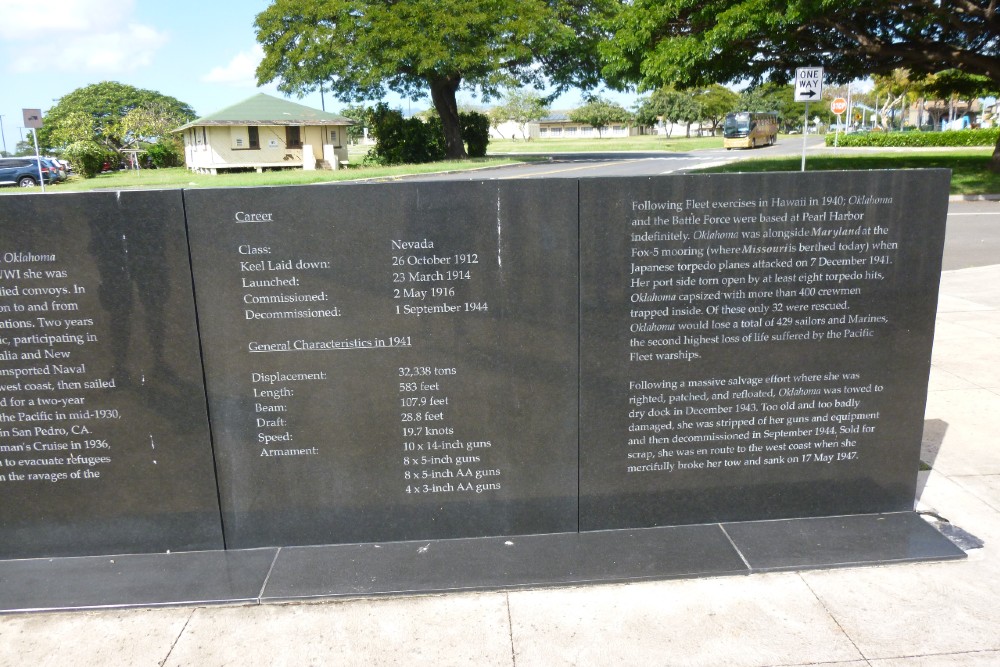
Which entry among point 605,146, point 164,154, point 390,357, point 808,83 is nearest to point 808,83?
point 808,83

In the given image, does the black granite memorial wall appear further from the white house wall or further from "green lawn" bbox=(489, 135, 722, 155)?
"green lawn" bbox=(489, 135, 722, 155)

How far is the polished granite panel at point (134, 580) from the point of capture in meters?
3.61

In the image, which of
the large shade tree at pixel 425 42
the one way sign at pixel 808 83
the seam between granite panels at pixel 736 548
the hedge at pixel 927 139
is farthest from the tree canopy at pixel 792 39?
the hedge at pixel 927 139

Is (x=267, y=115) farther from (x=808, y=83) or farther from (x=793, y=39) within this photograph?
(x=808, y=83)

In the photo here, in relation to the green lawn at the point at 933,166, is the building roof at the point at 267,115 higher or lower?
higher

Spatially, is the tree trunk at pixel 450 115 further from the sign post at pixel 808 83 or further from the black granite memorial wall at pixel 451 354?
the black granite memorial wall at pixel 451 354

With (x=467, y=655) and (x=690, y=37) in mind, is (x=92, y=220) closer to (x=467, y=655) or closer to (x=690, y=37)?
(x=467, y=655)

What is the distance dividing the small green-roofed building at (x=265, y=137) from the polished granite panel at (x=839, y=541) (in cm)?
3864

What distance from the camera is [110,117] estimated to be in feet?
239

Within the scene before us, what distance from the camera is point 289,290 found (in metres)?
3.75

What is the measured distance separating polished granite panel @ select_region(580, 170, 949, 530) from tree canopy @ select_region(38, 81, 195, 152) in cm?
5135

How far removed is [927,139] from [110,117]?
6590cm

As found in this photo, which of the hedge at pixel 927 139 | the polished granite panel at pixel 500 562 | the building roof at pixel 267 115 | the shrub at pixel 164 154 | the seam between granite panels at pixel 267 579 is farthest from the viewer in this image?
the shrub at pixel 164 154

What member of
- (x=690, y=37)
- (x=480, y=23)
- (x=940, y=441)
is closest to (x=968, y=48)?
(x=690, y=37)
